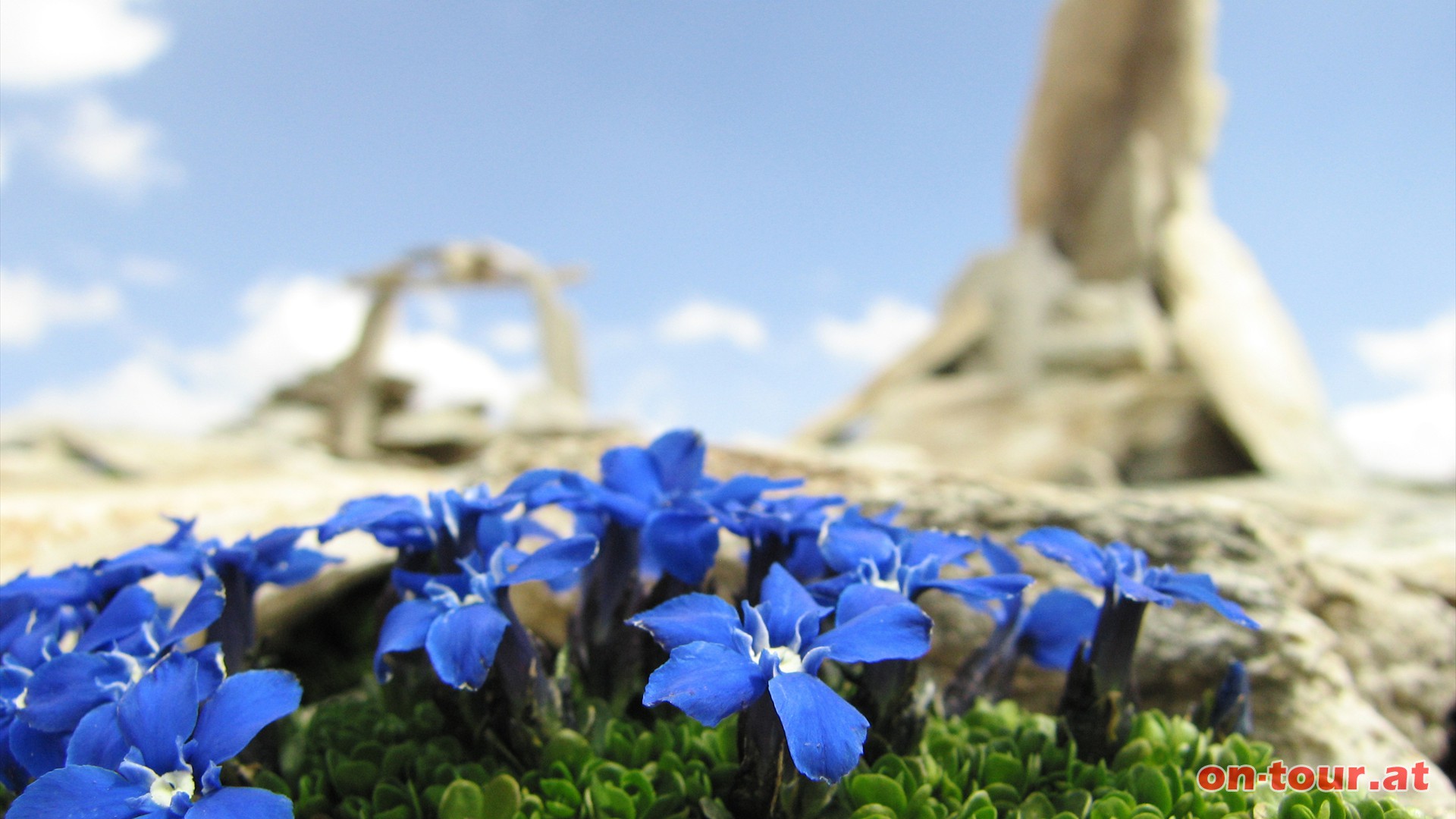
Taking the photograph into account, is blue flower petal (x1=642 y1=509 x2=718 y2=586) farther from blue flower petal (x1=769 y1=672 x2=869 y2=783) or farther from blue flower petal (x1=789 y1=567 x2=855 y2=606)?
blue flower petal (x1=769 y1=672 x2=869 y2=783)

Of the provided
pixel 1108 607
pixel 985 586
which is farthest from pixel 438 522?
pixel 1108 607

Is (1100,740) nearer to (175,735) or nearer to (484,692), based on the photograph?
(484,692)

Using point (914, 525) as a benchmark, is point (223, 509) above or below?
A: below

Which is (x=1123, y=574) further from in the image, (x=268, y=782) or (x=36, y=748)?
(x=36, y=748)

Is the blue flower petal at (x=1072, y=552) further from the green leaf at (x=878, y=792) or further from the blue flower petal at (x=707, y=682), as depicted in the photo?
the blue flower petal at (x=707, y=682)

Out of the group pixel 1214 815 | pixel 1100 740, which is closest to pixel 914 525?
pixel 1100 740
